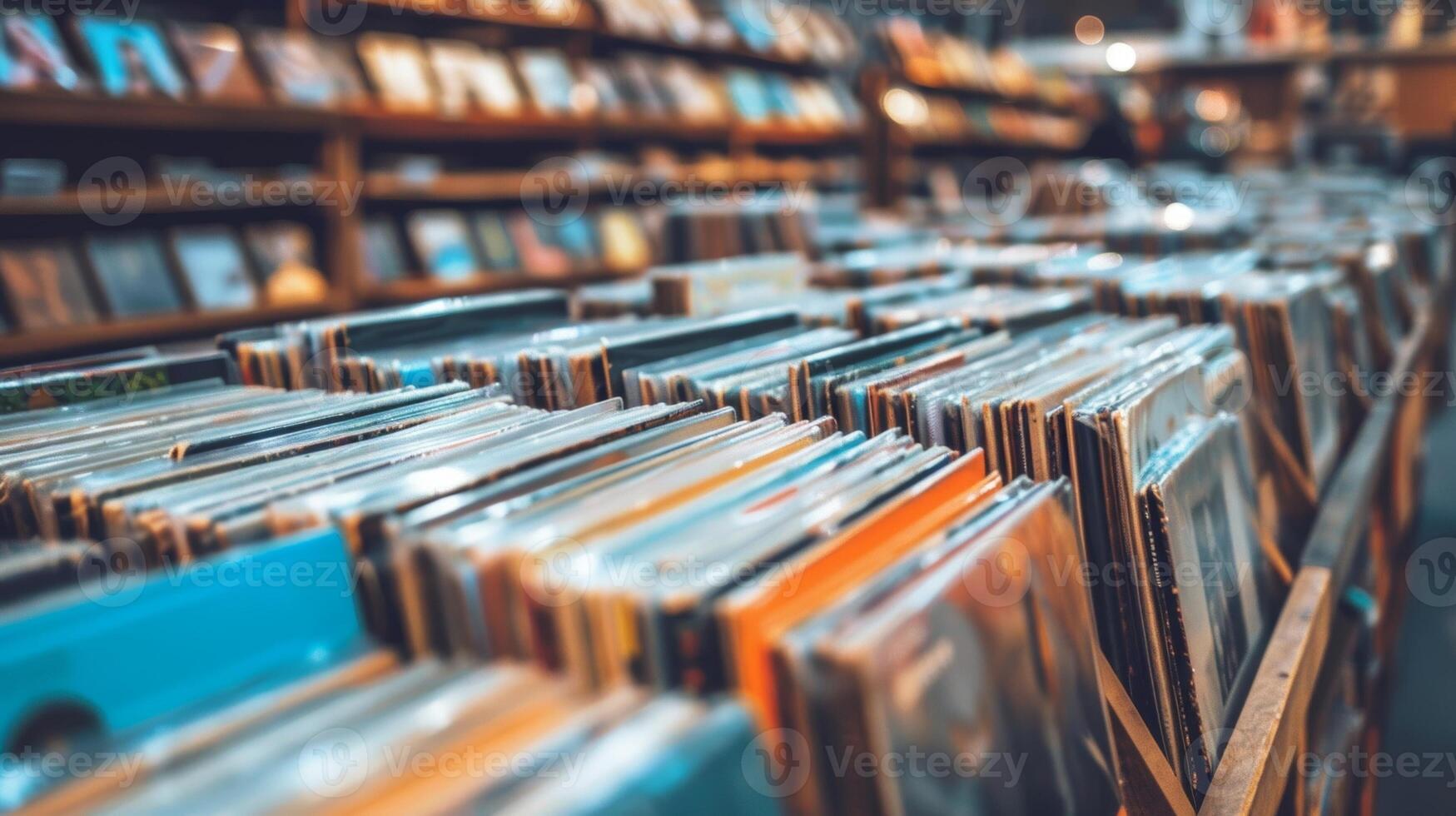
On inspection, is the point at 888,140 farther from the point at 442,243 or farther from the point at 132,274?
the point at 132,274

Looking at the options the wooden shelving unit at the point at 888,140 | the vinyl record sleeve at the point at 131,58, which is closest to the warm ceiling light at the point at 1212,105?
the wooden shelving unit at the point at 888,140

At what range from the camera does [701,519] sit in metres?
0.54

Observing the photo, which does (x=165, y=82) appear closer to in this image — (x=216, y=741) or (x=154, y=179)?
(x=154, y=179)

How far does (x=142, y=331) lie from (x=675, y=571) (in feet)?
8.53

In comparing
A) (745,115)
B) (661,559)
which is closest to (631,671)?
(661,559)

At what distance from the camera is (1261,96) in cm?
684

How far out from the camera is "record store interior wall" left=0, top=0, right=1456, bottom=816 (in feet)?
1.39

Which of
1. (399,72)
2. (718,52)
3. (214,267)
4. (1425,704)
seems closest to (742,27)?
(718,52)

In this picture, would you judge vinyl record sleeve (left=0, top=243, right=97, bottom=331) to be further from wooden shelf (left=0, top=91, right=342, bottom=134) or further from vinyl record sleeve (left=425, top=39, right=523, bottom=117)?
vinyl record sleeve (left=425, top=39, right=523, bottom=117)

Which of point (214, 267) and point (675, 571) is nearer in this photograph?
point (675, 571)

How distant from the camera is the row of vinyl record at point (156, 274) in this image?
2406mm

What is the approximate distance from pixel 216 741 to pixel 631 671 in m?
0.18

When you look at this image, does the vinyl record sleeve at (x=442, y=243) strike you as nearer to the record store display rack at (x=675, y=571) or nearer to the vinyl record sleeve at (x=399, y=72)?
the vinyl record sleeve at (x=399, y=72)

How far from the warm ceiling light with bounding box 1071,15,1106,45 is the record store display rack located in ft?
22.7
